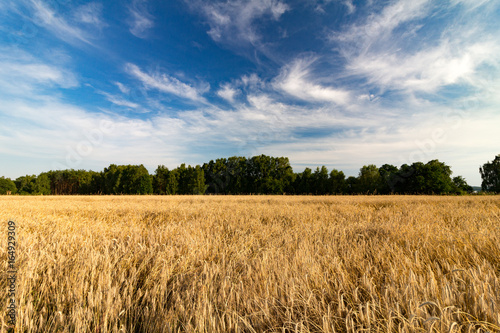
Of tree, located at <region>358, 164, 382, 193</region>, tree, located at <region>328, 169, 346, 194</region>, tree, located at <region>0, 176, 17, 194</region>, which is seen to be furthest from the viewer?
tree, located at <region>0, 176, 17, 194</region>

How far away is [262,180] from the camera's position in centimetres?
5706

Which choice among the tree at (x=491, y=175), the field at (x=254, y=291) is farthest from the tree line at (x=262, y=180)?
the field at (x=254, y=291)

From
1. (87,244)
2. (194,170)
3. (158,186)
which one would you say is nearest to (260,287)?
(87,244)

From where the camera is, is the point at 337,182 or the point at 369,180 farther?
the point at 337,182

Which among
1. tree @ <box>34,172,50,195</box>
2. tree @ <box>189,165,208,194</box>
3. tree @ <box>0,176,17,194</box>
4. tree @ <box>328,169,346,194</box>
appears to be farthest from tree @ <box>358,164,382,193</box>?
tree @ <box>0,176,17,194</box>

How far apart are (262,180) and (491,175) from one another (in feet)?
205

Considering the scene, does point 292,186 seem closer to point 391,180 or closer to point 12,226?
point 391,180

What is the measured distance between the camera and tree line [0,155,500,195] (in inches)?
2014

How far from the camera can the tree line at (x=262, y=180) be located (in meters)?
51.2

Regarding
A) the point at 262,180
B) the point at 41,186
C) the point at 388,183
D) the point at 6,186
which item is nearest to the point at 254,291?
the point at 262,180

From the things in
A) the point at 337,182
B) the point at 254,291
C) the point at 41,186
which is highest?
the point at 41,186

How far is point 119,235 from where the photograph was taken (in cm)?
342

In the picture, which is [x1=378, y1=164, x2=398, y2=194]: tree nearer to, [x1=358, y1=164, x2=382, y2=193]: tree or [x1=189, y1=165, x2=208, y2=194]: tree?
[x1=358, y1=164, x2=382, y2=193]: tree

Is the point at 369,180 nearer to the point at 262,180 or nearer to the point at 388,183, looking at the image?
the point at 388,183
